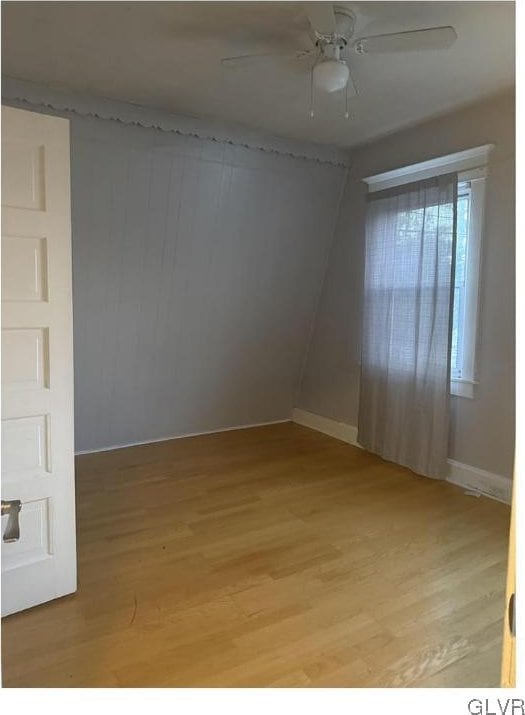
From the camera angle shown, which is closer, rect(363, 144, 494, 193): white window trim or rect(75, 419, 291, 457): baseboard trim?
rect(363, 144, 494, 193): white window trim

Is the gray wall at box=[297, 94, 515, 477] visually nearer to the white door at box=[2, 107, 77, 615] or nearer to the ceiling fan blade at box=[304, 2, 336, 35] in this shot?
the ceiling fan blade at box=[304, 2, 336, 35]

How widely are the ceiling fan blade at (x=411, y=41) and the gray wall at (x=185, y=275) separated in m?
1.58

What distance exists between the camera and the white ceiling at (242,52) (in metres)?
2.11

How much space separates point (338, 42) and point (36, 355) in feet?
6.23

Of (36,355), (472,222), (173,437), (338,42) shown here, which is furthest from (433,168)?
(173,437)

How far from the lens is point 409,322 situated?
138 inches

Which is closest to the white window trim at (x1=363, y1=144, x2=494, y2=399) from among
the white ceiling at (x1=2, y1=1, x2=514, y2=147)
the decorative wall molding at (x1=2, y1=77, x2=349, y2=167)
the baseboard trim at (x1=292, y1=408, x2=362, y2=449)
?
the white ceiling at (x1=2, y1=1, x2=514, y2=147)

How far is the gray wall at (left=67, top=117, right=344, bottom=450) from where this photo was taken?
10.6ft

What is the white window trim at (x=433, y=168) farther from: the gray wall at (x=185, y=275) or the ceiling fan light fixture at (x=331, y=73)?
the ceiling fan light fixture at (x=331, y=73)

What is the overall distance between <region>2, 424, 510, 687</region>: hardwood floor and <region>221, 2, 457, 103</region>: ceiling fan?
2.30 meters

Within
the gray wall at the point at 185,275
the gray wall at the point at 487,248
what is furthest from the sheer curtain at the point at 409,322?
the gray wall at the point at 185,275

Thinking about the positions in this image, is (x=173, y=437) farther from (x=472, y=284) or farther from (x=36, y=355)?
(x=472, y=284)
